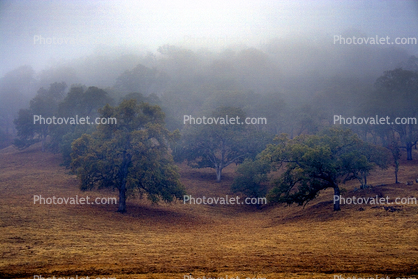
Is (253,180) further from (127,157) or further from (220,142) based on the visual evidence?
(127,157)

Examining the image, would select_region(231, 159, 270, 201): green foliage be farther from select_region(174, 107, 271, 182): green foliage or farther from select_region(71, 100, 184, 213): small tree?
select_region(71, 100, 184, 213): small tree

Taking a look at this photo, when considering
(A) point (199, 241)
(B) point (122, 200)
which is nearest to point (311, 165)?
(A) point (199, 241)

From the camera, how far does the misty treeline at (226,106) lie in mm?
23672

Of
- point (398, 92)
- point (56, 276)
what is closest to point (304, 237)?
point (56, 276)

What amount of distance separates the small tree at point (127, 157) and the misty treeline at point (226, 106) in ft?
0.40

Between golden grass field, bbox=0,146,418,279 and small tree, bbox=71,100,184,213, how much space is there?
244 centimetres

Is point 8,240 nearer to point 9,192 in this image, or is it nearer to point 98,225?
point 98,225

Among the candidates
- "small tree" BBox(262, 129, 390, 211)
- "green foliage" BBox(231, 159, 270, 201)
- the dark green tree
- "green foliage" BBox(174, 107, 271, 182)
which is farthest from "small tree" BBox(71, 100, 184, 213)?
the dark green tree

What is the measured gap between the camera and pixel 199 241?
609 inches

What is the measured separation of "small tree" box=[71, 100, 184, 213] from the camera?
2280 centimetres

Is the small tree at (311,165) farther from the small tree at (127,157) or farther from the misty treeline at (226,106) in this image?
the small tree at (127,157)

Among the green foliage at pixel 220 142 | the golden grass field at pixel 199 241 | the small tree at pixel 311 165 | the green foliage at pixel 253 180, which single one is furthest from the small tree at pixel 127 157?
the green foliage at pixel 220 142

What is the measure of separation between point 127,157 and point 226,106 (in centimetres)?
2481

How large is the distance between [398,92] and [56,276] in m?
59.0
